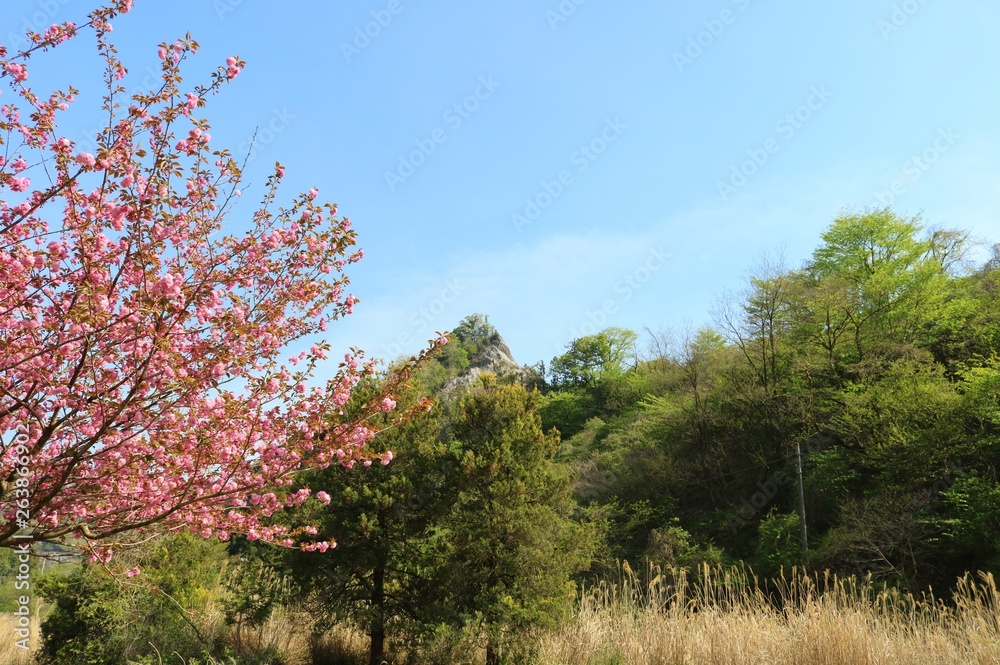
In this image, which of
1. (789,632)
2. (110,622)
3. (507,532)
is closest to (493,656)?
(507,532)

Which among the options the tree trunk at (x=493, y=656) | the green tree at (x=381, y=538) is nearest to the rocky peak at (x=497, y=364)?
the green tree at (x=381, y=538)

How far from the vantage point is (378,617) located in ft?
38.5

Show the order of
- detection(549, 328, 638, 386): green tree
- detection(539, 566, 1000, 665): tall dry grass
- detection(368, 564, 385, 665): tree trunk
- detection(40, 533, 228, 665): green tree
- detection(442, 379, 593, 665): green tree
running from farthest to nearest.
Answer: detection(549, 328, 638, 386): green tree
detection(368, 564, 385, 665): tree trunk
detection(442, 379, 593, 665): green tree
detection(40, 533, 228, 665): green tree
detection(539, 566, 1000, 665): tall dry grass

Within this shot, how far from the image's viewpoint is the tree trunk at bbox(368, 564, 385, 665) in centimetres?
1177

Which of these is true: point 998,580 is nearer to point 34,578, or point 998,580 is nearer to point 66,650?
point 66,650

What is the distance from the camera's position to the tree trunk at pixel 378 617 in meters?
11.8

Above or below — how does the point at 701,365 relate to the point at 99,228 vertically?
above

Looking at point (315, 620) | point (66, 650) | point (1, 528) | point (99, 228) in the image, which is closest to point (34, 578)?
point (66, 650)

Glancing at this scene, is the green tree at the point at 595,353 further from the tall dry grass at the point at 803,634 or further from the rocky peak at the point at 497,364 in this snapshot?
the tall dry grass at the point at 803,634

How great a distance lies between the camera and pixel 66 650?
10.3 m

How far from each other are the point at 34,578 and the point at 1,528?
1079cm

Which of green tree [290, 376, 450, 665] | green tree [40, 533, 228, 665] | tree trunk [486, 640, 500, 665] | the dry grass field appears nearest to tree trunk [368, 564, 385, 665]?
green tree [290, 376, 450, 665]

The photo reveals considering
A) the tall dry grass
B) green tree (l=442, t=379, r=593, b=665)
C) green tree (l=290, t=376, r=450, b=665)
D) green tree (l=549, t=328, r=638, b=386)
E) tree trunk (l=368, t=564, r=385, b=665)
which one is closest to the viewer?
the tall dry grass

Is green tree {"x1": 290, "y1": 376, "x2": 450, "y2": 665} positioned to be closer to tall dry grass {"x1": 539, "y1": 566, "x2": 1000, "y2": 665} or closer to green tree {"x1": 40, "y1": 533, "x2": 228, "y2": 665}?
green tree {"x1": 40, "y1": 533, "x2": 228, "y2": 665}
